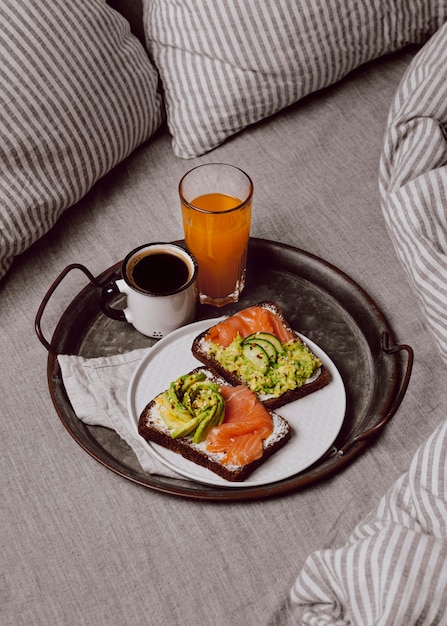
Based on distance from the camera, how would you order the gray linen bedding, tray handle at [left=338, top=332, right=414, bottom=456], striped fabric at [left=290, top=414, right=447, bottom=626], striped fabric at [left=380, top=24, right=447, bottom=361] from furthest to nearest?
1. striped fabric at [left=380, top=24, right=447, bottom=361]
2. tray handle at [left=338, top=332, right=414, bottom=456]
3. the gray linen bedding
4. striped fabric at [left=290, top=414, right=447, bottom=626]

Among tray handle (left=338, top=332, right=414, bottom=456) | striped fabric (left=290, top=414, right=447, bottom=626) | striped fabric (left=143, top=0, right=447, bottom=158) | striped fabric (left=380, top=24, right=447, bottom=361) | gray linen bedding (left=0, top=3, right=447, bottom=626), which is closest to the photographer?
striped fabric (left=290, top=414, right=447, bottom=626)

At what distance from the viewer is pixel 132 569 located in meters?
0.98

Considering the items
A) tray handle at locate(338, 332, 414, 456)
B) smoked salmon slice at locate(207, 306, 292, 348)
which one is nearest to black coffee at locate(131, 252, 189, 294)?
smoked salmon slice at locate(207, 306, 292, 348)

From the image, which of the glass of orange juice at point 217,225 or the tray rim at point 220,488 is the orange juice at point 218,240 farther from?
the tray rim at point 220,488

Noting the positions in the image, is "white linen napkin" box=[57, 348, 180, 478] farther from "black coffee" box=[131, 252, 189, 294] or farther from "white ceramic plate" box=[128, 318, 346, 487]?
"black coffee" box=[131, 252, 189, 294]

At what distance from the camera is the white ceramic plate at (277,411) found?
1043mm

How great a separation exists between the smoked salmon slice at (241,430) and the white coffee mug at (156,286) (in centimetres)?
19

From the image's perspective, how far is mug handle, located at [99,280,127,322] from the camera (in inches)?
47.1

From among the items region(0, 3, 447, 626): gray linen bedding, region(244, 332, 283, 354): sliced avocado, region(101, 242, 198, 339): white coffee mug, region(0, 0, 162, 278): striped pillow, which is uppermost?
region(0, 0, 162, 278): striped pillow

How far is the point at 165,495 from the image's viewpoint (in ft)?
3.45

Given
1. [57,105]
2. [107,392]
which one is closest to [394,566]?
[107,392]

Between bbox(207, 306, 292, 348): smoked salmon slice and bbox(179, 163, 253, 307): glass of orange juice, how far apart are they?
0.11 m

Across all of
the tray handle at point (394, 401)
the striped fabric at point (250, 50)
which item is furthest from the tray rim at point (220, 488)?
the striped fabric at point (250, 50)

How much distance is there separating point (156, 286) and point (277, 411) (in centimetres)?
30
